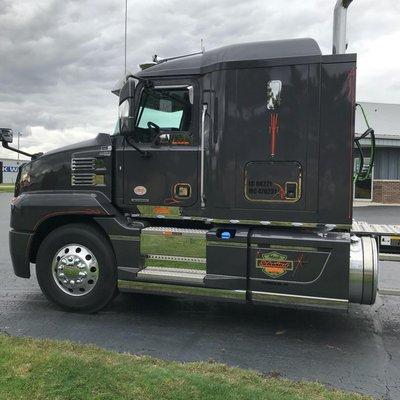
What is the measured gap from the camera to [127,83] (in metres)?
5.11

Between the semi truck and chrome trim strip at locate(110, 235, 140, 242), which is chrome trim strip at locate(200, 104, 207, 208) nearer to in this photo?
the semi truck

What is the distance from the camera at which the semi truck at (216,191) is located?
472cm

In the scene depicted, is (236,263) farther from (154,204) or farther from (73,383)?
(73,383)

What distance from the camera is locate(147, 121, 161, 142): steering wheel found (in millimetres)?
5302

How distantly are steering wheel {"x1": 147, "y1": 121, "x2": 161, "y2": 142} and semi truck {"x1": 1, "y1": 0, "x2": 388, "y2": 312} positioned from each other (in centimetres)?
1

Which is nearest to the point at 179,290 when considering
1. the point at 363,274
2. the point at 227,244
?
the point at 227,244

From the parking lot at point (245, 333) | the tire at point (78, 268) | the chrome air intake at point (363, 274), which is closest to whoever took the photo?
the parking lot at point (245, 333)

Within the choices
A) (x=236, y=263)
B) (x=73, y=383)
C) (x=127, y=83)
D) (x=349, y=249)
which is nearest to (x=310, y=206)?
(x=349, y=249)

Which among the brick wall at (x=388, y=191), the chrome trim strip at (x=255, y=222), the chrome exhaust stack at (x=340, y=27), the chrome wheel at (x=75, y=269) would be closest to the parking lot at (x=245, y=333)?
the chrome wheel at (x=75, y=269)

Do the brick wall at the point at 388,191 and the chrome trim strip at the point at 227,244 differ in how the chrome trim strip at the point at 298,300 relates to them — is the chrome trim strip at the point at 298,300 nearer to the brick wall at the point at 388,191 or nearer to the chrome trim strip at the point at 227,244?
the chrome trim strip at the point at 227,244

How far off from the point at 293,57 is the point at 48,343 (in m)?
3.48

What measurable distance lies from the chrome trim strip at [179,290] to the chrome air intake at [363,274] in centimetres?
106

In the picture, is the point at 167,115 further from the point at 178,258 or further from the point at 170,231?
the point at 178,258

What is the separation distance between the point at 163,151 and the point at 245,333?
6.81 feet
